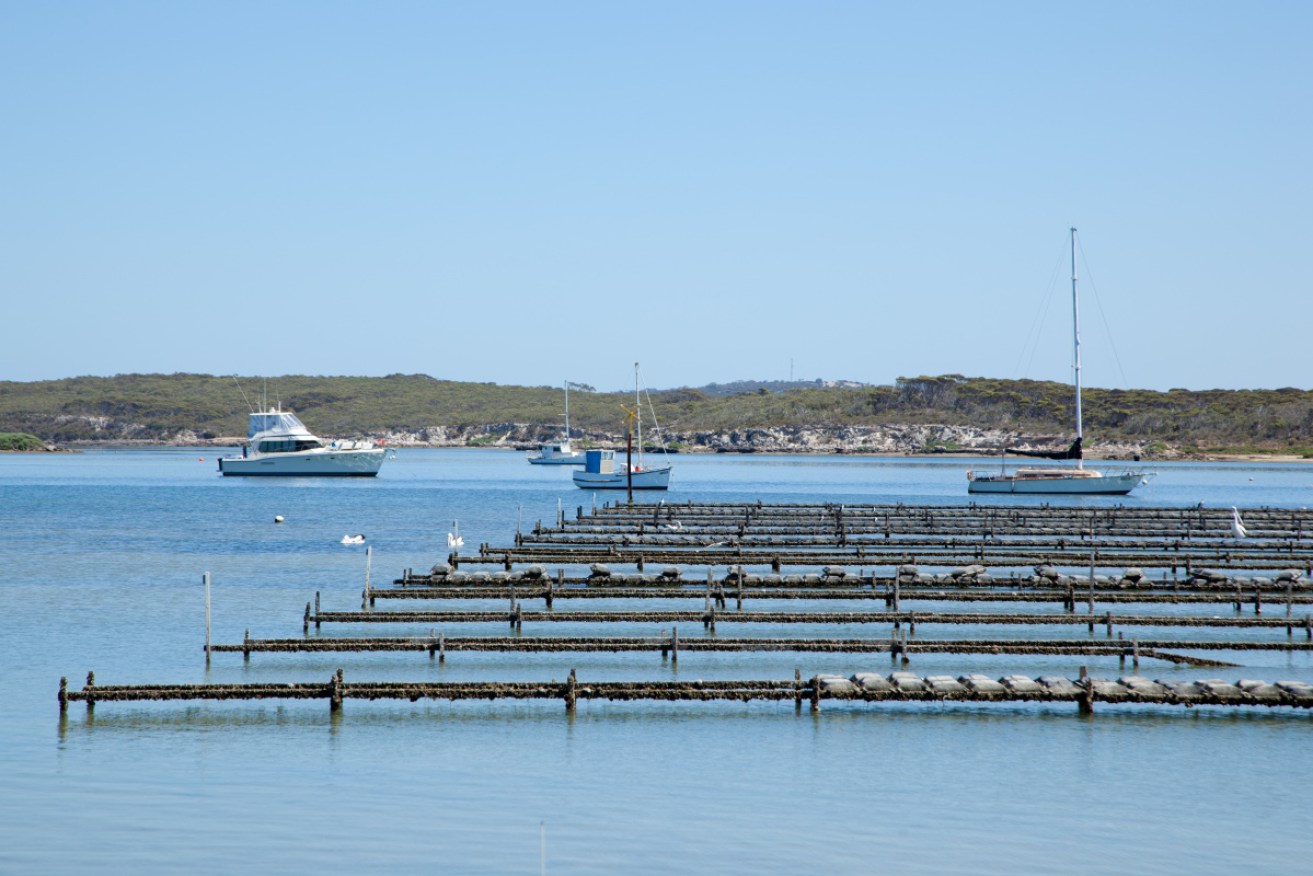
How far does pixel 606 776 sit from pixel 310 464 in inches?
4070

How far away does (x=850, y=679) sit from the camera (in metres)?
26.3

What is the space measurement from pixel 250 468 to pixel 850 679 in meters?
105

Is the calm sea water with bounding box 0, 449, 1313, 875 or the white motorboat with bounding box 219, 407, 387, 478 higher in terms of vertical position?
the white motorboat with bounding box 219, 407, 387, 478

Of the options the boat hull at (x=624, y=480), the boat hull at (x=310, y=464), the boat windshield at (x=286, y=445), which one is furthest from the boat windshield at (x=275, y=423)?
the boat hull at (x=624, y=480)

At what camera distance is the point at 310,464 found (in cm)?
12131

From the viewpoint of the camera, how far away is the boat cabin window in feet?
399

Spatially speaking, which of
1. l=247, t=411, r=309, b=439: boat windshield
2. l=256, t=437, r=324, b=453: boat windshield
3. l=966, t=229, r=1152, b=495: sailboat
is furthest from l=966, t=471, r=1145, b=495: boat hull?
l=247, t=411, r=309, b=439: boat windshield

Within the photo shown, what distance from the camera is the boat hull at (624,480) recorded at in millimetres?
99000

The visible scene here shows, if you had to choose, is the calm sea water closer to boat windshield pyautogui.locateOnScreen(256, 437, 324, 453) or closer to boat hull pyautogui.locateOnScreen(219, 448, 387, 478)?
boat hull pyautogui.locateOnScreen(219, 448, 387, 478)

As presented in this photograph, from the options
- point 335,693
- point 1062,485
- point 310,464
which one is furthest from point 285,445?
point 335,693

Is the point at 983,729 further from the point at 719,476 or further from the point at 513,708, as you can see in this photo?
the point at 719,476

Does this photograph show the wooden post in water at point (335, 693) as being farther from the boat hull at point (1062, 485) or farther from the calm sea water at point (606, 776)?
the boat hull at point (1062, 485)

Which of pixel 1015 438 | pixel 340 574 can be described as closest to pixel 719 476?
pixel 1015 438

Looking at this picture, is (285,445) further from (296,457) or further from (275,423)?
(275,423)
